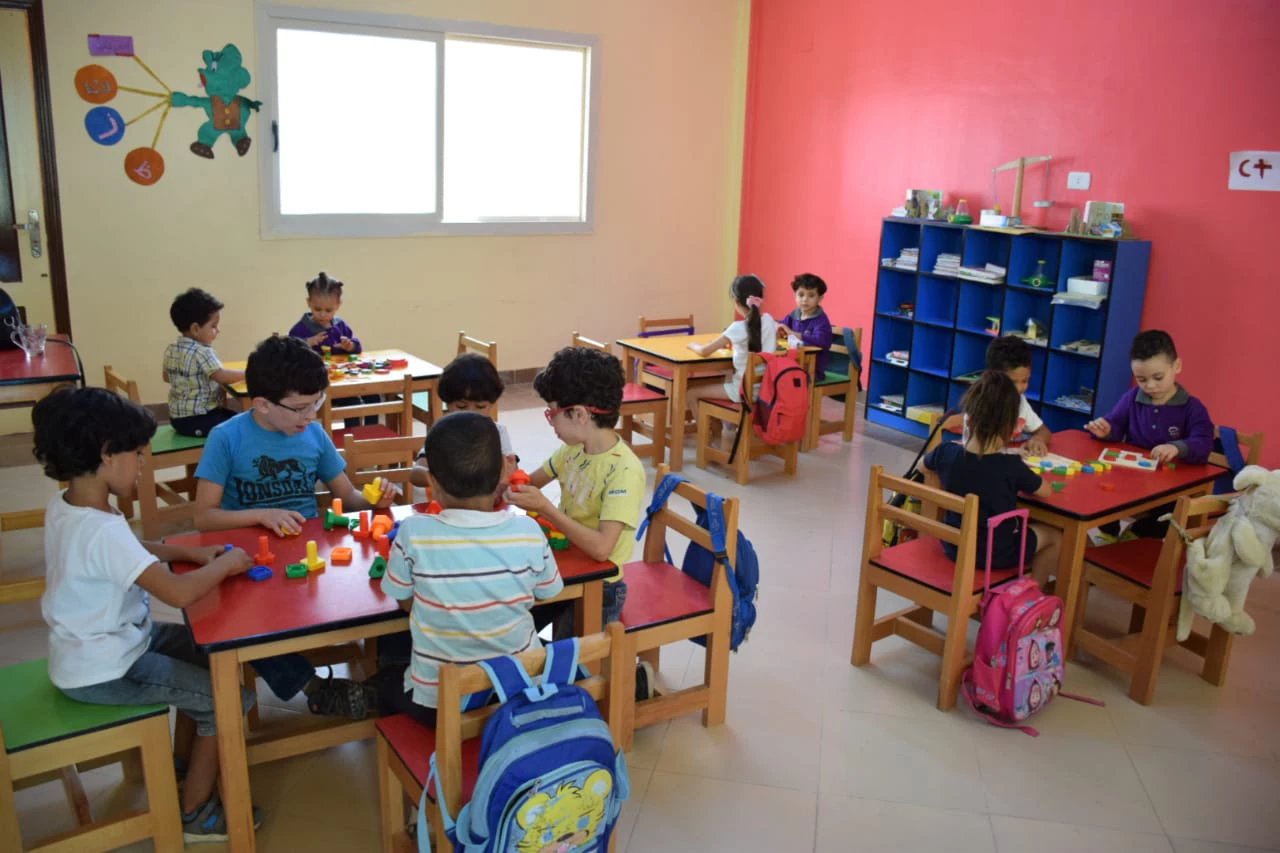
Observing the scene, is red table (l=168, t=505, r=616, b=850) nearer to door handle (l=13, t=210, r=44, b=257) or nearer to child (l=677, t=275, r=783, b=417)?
child (l=677, t=275, r=783, b=417)

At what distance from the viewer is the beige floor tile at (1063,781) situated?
9.07 feet

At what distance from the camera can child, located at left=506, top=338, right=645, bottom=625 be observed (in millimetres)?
2613

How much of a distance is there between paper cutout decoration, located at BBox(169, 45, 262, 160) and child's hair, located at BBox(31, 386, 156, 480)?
4427mm

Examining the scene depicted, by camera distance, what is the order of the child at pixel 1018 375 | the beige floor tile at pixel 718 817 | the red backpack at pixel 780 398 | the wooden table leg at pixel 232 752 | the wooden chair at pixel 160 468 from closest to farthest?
the wooden table leg at pixel 232 752 < the beige floor tile at pixel 718 817 < the child at pixel 1018 375 < the wooden chair at pixel 160 468 < the red backpack at pixel 780 398

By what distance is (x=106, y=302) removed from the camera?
603cm

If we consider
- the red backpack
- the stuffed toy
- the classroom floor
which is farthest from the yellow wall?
the stuffed toy

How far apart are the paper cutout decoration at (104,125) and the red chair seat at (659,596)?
14.8 feet

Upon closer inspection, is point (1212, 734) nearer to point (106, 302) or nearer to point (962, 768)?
point (962, 768)

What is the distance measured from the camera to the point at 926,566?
3.34 metres

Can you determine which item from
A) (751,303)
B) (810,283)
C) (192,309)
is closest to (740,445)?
(751,303)

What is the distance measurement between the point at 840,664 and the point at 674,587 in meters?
0.84

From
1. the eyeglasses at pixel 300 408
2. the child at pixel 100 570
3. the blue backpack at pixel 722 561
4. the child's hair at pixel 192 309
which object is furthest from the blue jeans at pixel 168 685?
the child's hair at pixel 192 309

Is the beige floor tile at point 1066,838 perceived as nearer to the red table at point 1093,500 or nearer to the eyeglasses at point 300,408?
the red table at point 1093,500

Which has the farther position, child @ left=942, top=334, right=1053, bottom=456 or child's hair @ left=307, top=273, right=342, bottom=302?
child's hair @ left=307, top=273, right=342, bottom=302
